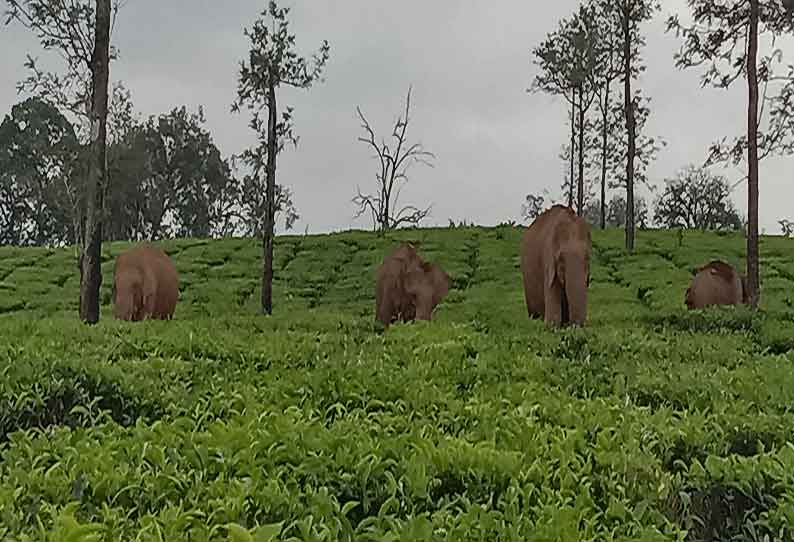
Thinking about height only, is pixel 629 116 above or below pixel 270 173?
above

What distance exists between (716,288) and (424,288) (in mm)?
6662

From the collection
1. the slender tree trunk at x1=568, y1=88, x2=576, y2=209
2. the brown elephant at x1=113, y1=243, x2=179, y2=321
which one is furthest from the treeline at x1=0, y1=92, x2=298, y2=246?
the brown elephant at x1=113, y1=243, x2=179, y2=321

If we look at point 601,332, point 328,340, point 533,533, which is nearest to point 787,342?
point 601,332

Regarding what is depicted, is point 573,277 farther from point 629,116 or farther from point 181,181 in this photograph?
point 181,181

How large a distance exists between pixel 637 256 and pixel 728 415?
86.2 ft

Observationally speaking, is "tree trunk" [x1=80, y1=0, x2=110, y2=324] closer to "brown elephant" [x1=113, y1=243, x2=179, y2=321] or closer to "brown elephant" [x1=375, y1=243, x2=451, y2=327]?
"brown elephant" [x1=113, y1=243, x2=179, y2=321]

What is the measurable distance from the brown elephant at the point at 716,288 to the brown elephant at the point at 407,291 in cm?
592

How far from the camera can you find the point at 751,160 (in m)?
19.8

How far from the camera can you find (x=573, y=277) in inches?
486

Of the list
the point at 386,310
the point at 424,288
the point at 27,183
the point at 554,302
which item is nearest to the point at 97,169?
the point at 386,310

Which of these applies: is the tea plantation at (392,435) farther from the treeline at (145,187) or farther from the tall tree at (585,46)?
the treeline at (145,187)

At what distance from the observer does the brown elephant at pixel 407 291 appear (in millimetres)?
16938

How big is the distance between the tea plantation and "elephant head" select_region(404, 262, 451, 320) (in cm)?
621

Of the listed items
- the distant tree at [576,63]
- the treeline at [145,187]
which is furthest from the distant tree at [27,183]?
the distant tree at [576,63]
